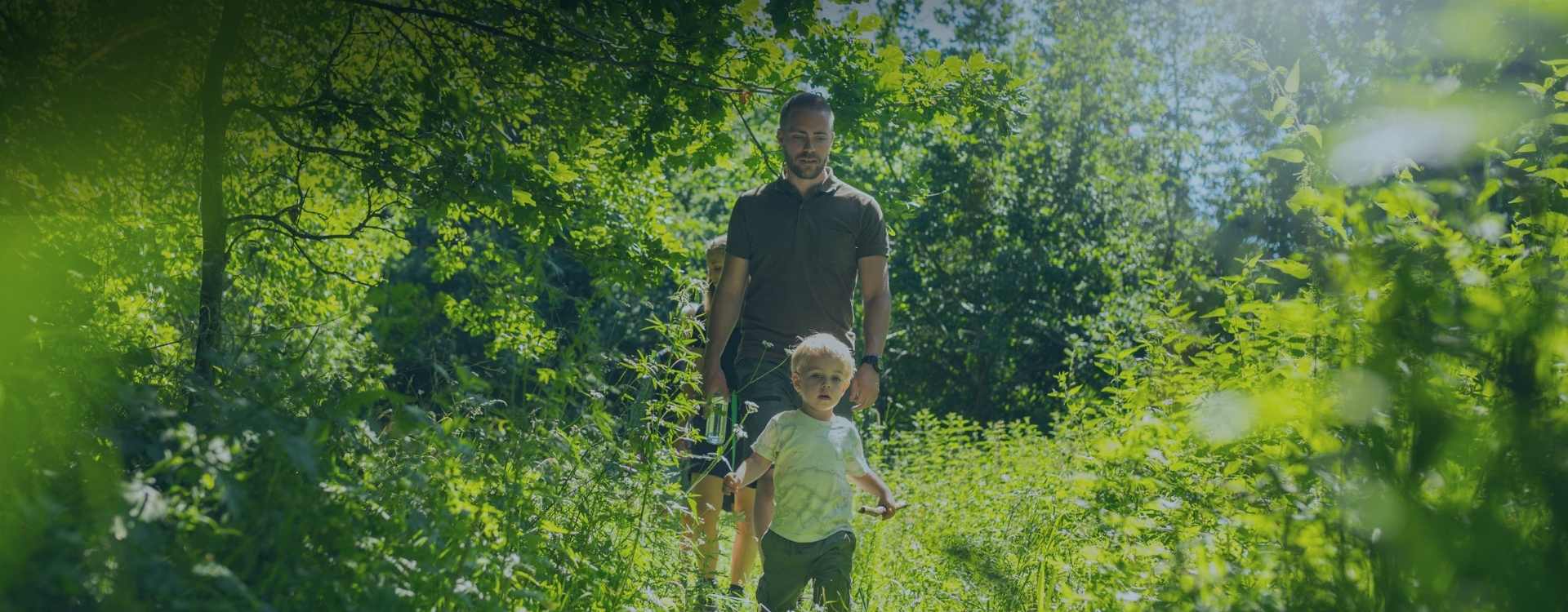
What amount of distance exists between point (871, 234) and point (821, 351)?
2.50 feet

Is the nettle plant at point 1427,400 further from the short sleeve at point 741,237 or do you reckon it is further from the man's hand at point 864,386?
the short sleeve at point 741,237

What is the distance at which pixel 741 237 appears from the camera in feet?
16.6

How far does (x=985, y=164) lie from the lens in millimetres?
23250

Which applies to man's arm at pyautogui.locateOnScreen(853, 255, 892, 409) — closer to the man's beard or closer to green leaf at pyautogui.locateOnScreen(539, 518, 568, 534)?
the man's beard

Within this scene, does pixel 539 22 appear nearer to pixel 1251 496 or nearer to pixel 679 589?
pixel 679 589

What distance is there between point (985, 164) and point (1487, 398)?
2154 cm

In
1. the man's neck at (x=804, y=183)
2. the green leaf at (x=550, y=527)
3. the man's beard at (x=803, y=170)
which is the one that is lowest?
the green leaf at (x=550, y=527)

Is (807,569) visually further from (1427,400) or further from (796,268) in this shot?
(1427,400)

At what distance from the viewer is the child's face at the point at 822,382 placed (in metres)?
4.45

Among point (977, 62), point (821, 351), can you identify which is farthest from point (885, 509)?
point (977, 62)

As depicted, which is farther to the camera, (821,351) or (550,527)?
(821,351)

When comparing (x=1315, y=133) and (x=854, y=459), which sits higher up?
(x=1315, y=133)

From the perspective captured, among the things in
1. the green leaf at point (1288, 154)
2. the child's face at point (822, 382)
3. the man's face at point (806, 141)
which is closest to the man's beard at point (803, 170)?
the man's face at point (806, 141)

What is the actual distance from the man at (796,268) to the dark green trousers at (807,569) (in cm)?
59
